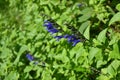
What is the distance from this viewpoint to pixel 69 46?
3.10 m

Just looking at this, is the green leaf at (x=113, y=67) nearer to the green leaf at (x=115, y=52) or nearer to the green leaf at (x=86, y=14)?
the green leaf at (x=115, y=52)

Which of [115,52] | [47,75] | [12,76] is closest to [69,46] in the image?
[47,75]

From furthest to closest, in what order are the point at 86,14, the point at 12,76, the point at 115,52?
the point at 12,76, the point at 86,14, the point at 115,52

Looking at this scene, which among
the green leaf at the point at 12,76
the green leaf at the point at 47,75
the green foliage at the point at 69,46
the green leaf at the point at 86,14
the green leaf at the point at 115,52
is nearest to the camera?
the green leaf at the point at 115,52

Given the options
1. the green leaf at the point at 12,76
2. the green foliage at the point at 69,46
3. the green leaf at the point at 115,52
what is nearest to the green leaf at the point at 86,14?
the green foliage at the point at 69,46

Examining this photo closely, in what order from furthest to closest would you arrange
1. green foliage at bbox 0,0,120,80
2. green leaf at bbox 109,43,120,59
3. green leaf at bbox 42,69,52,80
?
green leaf at bbox 42,69,52,80, green foliage at bbox 0,0,120,80, green leaf at bbox 109,43,120,59

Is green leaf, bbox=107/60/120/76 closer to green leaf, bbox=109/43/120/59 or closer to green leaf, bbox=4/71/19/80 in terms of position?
green leaf, bbox=109/43/120/59

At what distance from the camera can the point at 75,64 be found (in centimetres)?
264

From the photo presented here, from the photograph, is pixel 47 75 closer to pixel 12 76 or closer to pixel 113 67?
pixel 12 76

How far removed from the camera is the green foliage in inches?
91.0

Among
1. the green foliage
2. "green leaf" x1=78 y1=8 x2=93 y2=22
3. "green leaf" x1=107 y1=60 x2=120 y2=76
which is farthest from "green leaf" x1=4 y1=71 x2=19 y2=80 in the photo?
"green leaf" x1=107 y1=60 x2=120 y2=76

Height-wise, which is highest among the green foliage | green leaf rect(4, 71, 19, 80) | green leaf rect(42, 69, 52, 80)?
the green foliage

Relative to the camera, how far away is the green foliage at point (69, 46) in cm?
231

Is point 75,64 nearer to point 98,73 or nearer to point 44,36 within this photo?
point 98,73
